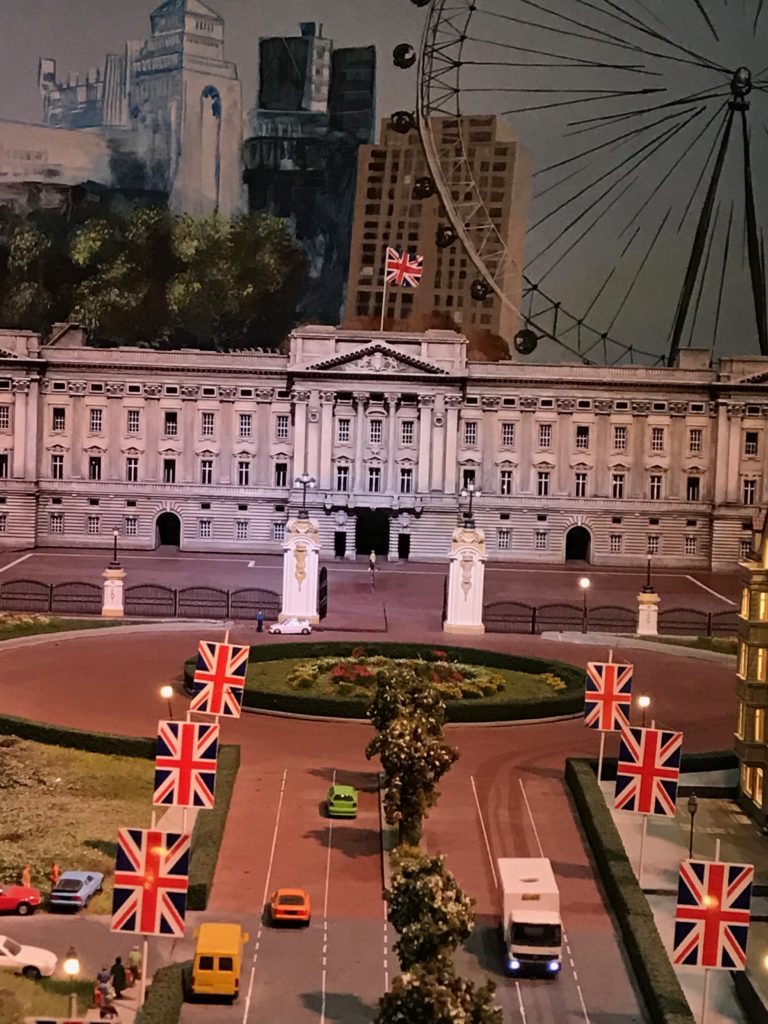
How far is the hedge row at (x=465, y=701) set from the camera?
1583 inches

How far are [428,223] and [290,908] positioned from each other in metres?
78.0

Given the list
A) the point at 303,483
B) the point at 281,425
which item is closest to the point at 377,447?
the point at 281,425

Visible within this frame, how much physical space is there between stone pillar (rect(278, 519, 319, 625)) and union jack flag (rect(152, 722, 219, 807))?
27.4 m

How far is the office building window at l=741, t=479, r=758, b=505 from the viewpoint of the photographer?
82625mm

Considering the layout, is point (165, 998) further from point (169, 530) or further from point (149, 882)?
point (169, 530)

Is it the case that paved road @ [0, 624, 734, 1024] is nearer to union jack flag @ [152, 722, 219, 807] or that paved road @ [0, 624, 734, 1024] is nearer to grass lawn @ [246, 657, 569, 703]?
union jack flag @ [152, 722, 219, 807]

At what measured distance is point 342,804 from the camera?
31.6m

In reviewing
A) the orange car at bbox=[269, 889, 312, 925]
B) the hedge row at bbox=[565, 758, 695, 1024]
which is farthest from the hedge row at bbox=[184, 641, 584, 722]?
the orange car at bbox=[269, 889, 312, 925]

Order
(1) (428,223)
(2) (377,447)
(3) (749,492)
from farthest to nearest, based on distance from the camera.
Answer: (1) (428,223)
(3) (749,492)
(2) (377,447)

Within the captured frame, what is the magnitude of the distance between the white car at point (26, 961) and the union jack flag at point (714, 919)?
10.6 metres

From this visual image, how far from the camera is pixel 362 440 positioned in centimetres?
8212

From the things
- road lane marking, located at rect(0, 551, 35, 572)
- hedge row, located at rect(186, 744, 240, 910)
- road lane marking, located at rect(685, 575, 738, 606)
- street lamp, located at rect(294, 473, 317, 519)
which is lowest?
hedge row, located at rect(186, 744, 240, 910)

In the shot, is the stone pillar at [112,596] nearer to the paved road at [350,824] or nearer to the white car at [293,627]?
the paved road at [350,824]

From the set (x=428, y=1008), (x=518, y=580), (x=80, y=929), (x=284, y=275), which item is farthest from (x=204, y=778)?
(x=284, y=275)
